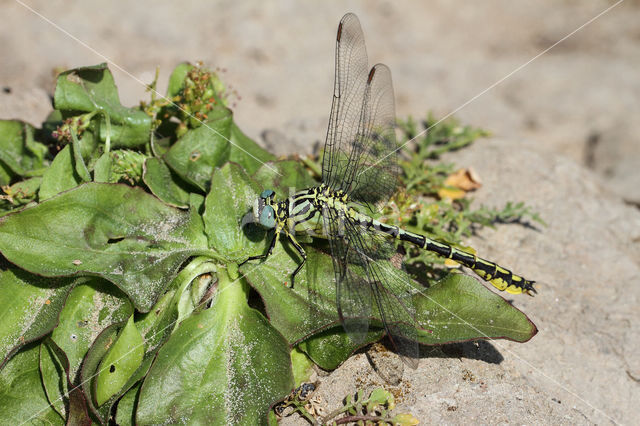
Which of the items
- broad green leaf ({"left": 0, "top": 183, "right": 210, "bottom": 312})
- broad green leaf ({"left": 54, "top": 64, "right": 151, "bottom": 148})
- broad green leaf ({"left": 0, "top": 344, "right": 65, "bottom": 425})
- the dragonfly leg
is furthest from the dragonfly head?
broad green leaf ({"left": 0, "top": 344, "right": 65, "bottom": 425})

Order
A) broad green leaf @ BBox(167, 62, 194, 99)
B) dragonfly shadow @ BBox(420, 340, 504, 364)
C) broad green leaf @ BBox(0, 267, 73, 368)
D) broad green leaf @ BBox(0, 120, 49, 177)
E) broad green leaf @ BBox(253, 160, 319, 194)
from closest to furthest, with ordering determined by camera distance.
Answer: broad green leaf @ BBox(0, 267, 73, 368) < dragonfly shadow @ BBox(420, 340, 504, 364) < broad green leaf @ BBox(253, 160, 319, 194) < broad green leaf @ BBox(0, 120, 49, 177) < broad green leaf @ BBox(167, 62, 194, 99)

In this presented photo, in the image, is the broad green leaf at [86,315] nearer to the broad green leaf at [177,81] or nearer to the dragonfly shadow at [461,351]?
the dragonfly shadow at [461,351]

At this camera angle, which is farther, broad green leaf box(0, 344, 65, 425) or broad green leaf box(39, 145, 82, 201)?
broad green leaf box(39, 145, 82, 201)

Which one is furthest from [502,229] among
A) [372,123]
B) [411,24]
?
[411,24]

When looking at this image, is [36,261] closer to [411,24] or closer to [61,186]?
[61,186]

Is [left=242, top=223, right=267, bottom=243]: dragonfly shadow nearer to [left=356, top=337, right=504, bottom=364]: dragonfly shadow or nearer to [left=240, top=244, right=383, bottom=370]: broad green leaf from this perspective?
[left=240, top=244, right=383, bottom=370]: broad green leaf

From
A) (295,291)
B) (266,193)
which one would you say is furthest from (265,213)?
(295,291)
